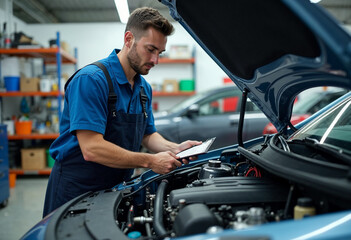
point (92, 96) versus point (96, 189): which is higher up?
point (92, 96)

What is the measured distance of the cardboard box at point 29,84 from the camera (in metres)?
5.52

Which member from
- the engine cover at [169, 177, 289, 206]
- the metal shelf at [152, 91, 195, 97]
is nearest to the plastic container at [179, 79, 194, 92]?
the metal shelf at [152, 91, 195, 97]

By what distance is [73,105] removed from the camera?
1622mm

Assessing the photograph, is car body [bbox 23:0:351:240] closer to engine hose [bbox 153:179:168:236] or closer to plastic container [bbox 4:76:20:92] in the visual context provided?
engine hose [bbox 153:179:168:236]

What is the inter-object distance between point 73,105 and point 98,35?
6.65m

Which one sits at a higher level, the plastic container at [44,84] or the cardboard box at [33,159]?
the plastic container at [44,84]

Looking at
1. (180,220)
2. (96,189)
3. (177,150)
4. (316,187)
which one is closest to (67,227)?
(180,220)

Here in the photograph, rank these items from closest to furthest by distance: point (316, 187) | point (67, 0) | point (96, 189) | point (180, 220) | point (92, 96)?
point (316, 187) < point (180, 220) < point (92, 96) < point (96, 189) < point (67, 0)

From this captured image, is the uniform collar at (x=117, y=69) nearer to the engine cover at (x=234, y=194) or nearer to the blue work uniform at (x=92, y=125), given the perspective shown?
the blue work uniform at (x=92, y=125)

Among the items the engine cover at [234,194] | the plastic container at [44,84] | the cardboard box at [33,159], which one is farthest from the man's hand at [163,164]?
the plastic container at [44,84]

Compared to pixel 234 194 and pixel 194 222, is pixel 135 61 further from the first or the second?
pixel 194 222

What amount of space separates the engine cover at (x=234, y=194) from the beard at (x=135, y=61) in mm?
834

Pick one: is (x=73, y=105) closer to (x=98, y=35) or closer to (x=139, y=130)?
(x=139, y=130)

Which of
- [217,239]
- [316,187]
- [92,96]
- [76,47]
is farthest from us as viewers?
[76,47]
